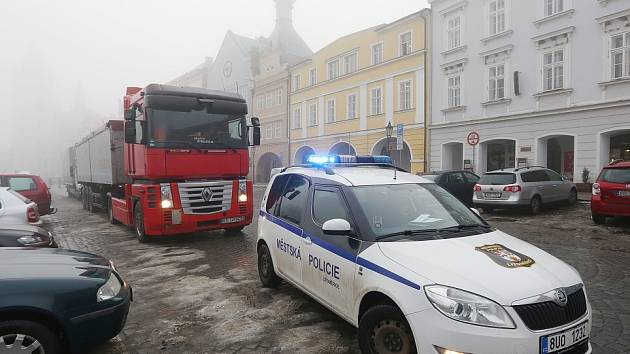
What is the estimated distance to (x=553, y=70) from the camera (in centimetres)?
1933

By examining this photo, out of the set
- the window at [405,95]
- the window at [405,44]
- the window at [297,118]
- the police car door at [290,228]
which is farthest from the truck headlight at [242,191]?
the window at [297,118]

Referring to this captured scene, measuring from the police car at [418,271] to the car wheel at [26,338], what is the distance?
234 centimetres

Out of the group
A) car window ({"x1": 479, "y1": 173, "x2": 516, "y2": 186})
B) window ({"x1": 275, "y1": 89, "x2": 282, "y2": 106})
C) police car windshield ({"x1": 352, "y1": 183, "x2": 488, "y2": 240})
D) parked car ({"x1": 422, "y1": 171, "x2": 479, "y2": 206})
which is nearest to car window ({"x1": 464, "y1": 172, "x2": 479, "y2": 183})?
parked car ({"x1": 422, "y1": 171, "x2": 479, "y2": 206})

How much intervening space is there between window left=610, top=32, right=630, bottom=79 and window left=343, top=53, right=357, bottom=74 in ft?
55.6

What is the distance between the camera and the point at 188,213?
9328mm

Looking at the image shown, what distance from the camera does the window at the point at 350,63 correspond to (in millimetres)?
31280

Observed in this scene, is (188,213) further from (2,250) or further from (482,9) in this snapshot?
(482,9)

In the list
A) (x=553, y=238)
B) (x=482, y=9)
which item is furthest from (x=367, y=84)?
(x=553, y=238)

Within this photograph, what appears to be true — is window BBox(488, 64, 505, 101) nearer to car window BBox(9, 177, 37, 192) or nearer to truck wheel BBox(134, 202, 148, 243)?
truck wheel BBox(134, 202, 148, 243)

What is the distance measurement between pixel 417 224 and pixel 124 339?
3.16 metres

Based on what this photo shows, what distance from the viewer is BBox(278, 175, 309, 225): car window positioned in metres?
4.89

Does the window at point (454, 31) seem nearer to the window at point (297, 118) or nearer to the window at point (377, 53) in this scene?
the window at point (377, 53)

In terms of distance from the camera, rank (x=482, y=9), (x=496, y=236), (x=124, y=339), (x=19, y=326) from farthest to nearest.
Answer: (x=482, y=9) → (x=124, y=339) → (x=496, y=236) → (x=19, y=326)

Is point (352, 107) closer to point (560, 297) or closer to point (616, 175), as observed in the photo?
point (616, 175)
